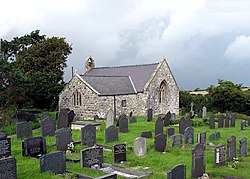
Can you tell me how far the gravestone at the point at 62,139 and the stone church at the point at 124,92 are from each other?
15.2 metres

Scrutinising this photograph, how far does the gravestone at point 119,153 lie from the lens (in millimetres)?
13936

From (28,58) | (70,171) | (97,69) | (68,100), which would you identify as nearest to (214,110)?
(97,69)

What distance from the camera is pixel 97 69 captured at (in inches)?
1671

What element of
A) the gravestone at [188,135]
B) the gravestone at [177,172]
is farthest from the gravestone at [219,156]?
the gravestone at [188,135]

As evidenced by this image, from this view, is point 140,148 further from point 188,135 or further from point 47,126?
point 47,126

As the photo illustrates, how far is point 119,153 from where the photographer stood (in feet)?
46.2

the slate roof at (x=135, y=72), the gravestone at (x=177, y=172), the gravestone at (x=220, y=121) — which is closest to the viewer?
the gravestone at (x=177, y=172)

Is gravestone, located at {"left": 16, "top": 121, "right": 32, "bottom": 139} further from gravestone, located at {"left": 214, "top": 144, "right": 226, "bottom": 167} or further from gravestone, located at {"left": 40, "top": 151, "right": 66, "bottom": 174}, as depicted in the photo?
gravestone, located at {"left": 214, "top": 144, "right": 226, "bottom": 167}

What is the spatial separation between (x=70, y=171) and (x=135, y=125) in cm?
1360

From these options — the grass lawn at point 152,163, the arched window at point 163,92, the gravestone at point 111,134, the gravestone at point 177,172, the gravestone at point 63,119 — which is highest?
the arched window at point 163,92

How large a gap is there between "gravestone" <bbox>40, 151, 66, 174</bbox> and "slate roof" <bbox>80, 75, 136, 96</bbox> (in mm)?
19411

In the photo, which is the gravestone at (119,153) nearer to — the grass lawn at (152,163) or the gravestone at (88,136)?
the grass lawn at (152,163)

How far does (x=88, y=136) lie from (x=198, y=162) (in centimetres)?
644

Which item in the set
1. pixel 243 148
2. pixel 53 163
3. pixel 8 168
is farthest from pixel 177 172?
pixel 243 148
